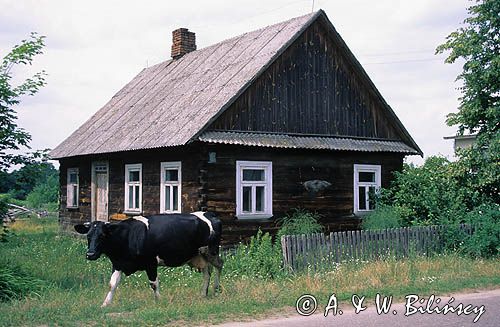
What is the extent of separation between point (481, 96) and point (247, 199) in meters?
7.55

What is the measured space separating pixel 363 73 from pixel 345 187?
349 centimetres

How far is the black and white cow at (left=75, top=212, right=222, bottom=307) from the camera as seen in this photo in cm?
1082

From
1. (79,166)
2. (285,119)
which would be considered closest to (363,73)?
(285,119)

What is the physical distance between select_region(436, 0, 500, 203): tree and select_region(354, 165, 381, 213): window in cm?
242

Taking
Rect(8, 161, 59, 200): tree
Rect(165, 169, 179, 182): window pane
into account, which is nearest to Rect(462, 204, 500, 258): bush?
Rect(165, 169, 179, 182): window pane

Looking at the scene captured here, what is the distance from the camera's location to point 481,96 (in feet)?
62.0

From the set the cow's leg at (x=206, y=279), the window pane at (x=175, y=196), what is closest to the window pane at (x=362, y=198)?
the window pane at (x=175, y=196)

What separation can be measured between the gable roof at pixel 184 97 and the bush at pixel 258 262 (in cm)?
297

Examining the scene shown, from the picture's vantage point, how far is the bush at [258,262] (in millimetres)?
13857

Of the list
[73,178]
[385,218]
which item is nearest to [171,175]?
[385,218]

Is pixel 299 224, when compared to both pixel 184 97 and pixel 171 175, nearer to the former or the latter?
pixel 171 175

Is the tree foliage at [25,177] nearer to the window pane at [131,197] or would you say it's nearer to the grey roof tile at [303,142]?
the grey roof tile at [303,142]

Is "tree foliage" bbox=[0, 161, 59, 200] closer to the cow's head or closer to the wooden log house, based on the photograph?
the cow's head
